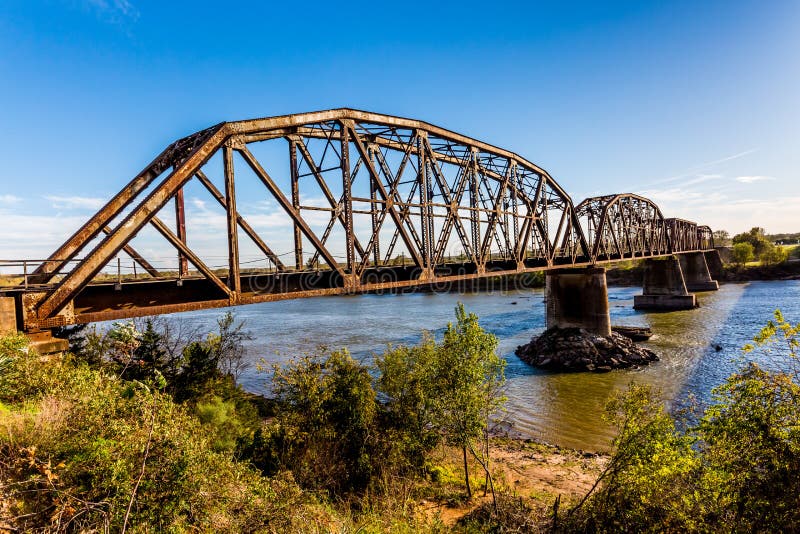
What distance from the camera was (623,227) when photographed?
50.2 m

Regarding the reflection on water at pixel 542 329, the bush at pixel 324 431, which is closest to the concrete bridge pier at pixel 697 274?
the reflection on water at pixel 542 329

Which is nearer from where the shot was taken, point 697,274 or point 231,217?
point 231,217

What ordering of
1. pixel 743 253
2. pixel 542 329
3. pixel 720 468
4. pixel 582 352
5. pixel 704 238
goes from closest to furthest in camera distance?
pixel 720 468, pixel 582 352, pixel 542 329, pixel 743 253, pixel 704 238

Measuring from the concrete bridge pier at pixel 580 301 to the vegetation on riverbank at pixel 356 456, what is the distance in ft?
68.4

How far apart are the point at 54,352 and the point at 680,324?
5934cm

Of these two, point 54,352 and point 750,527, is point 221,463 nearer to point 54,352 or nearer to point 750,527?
point 54,352

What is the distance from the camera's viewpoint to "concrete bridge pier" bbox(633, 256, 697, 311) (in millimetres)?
60844

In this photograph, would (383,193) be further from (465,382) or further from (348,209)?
(465,382)

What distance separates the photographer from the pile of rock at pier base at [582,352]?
108 feet

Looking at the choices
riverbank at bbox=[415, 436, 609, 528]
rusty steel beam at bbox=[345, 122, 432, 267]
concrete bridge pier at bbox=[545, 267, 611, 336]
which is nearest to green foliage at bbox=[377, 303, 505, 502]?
riverbank at bbox=[415, 436, 609, 528]

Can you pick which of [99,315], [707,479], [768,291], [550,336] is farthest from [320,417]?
[768,291]

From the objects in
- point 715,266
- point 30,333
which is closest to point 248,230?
point 30,333

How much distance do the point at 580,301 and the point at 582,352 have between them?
20.9 feet

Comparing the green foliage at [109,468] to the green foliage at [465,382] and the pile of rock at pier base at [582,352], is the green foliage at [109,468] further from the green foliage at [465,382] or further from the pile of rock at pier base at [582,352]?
the pile of rock at pier base at [582,352]
